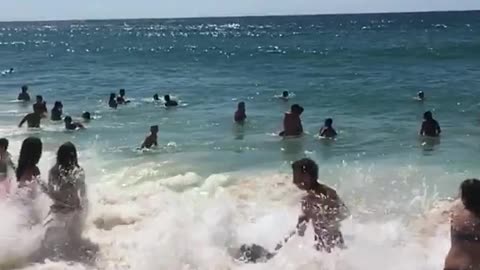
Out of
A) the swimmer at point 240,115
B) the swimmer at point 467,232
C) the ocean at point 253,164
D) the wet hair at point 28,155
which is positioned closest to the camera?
the swimmer at point 467,232

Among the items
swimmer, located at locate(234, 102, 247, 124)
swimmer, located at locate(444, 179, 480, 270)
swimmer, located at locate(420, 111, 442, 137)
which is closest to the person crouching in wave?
swimmer, located at locate(444, 179, 480, 270)

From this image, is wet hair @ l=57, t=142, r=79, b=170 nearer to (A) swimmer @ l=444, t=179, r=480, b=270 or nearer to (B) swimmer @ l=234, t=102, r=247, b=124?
(A) swimmer @ l=444, t=179, r=480, b=270

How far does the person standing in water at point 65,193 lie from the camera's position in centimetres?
677

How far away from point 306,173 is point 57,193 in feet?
8.02

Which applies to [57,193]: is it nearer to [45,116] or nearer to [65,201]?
[65,201]

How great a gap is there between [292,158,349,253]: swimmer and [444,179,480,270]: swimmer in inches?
50.3

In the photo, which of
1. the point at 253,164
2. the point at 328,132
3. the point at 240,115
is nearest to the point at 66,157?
the point at 253,164

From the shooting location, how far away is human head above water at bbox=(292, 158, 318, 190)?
Result: 6109mm

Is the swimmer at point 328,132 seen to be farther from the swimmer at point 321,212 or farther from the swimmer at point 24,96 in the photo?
the swimmer at point 24,96

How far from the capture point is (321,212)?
6344mm

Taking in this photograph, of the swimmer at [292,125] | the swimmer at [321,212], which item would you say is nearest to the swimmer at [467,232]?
the swimmer at [321,212]

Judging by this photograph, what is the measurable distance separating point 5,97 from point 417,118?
48.7 feet

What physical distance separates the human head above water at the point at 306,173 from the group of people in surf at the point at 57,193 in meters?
2.13

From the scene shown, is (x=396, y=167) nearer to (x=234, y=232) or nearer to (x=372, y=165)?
(x=372, y=165)
